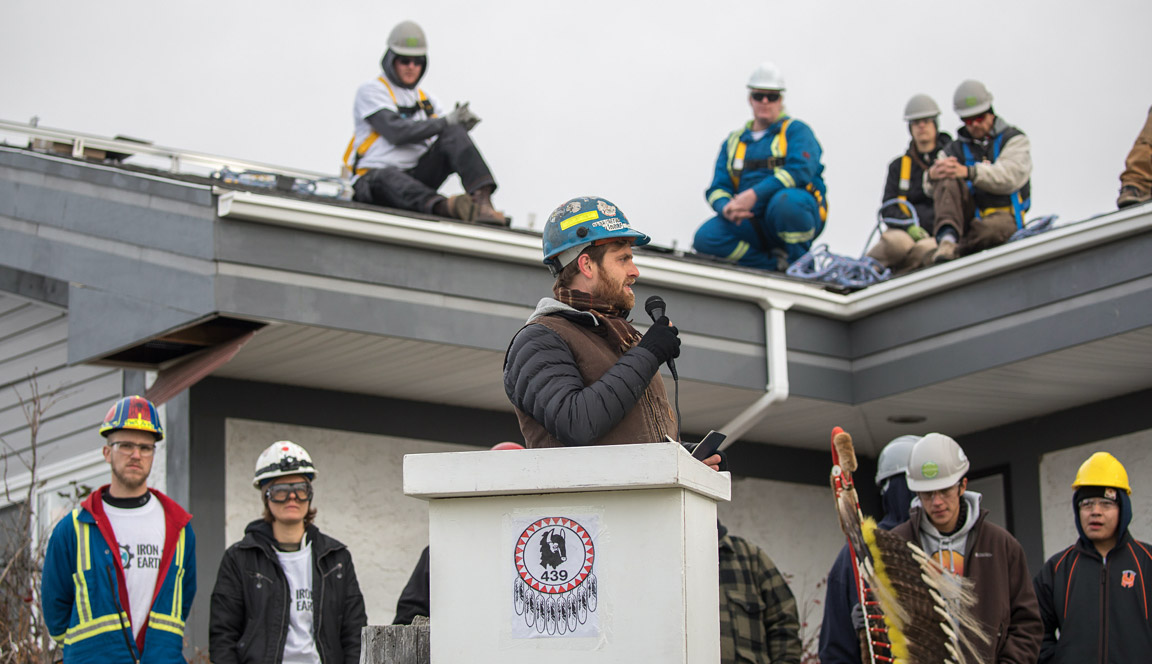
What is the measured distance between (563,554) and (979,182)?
7.04 m

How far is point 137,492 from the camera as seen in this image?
644cm

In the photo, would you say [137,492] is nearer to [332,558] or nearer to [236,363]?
[332,558]

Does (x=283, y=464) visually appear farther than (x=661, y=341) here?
Yes

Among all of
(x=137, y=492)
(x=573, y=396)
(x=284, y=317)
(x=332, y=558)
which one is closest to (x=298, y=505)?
(x=332, y=558)

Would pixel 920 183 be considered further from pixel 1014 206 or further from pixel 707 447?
pixel 707 447

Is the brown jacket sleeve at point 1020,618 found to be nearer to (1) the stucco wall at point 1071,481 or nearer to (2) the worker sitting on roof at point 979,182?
(2) the worker sitting on roof at point 979,182

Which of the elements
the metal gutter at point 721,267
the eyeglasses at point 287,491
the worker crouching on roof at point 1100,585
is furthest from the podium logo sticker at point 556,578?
the metal gutter at point 721,267

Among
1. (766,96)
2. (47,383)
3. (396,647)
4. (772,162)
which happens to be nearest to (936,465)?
(396,647)

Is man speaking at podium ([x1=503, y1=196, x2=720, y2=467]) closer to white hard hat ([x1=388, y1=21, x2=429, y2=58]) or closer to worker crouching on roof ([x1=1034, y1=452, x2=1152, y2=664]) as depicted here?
worker crouching on roof ([x1=1034, y1=452, x2=1152, y2=664])

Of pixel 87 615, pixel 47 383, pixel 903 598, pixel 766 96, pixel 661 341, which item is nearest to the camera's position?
pixel 661 341

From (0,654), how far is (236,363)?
232cm

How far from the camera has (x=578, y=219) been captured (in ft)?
13.2

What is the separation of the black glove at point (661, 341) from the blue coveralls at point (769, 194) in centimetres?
677

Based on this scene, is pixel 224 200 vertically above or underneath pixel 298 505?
above
